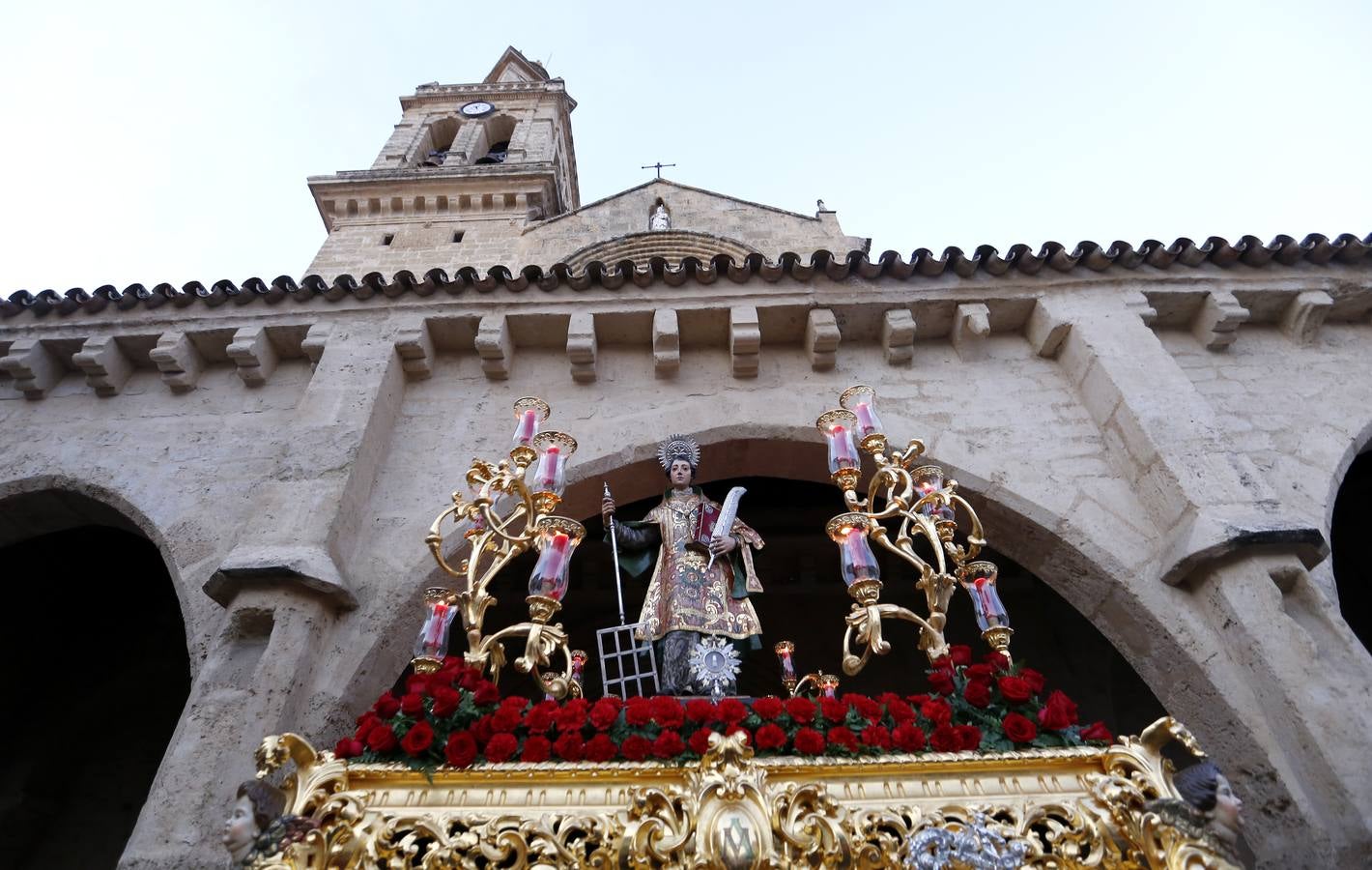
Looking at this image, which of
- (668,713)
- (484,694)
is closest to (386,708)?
(484,694)

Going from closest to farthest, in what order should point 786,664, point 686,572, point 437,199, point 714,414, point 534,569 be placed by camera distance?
1. point 534,569
2. point 686,572
3. point 786,664
4. point 714,414
5. point 437,199

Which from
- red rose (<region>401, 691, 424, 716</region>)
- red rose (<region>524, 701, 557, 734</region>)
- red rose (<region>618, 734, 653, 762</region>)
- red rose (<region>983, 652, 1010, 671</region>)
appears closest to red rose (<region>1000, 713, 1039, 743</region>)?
red rose (<region>983, 652, 1010, 671</region>)

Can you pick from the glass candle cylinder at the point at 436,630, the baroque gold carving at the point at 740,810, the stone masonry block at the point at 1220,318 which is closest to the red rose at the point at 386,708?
the baroque gold carving at the point at 740,810

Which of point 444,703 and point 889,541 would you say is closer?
point 444,703

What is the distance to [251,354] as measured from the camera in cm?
617

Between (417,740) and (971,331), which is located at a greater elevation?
(971,331)

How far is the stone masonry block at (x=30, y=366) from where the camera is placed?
6.29 metres

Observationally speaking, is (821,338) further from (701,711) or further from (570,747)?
(570,747)

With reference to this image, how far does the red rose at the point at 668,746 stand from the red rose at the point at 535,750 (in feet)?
1.38

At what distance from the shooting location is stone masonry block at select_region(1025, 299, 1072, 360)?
237 inches

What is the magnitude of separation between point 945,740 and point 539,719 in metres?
1.60

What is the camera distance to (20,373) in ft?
20.7

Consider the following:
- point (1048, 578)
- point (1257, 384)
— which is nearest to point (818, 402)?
point (1048, 578)

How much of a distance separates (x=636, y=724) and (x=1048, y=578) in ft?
10.6
